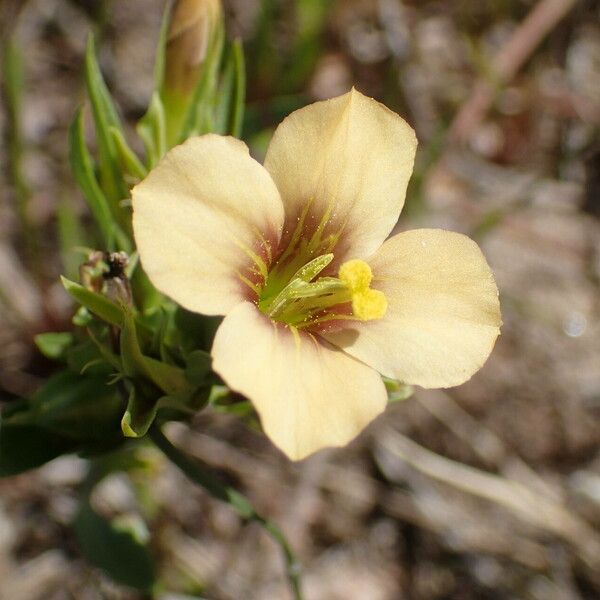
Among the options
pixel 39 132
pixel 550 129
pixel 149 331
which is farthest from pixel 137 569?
pixel 550 129

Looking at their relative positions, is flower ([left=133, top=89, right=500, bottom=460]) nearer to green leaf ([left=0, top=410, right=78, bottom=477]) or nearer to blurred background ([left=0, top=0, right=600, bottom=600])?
green leaf ([left=0, top=410, right=78, bottom=477])

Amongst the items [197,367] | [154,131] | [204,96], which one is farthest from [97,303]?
[204,96]

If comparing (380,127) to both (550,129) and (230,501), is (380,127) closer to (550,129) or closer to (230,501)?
(230,501)

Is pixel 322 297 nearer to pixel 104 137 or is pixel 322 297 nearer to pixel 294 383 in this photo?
pixel 294 383

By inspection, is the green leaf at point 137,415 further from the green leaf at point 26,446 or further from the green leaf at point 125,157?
the green leaf at point 125,157

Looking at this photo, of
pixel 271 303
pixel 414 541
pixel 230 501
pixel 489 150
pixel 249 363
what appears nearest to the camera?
pixel 249 363

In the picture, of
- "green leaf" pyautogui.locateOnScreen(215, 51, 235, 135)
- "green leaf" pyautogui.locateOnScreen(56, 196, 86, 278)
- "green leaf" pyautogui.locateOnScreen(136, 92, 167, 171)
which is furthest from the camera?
"green leaf" pyautogui.locateOnScreen(56, 196, 86, 278)

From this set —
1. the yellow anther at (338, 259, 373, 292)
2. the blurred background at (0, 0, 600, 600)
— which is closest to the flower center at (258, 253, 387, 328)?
the yellow anther at (338, 259, 373, 292)

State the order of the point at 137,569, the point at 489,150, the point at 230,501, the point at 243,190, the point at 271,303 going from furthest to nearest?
the point at 489,150
the point at 137,569
the point at 230,501
the point at 271,303
the point at 243,190
